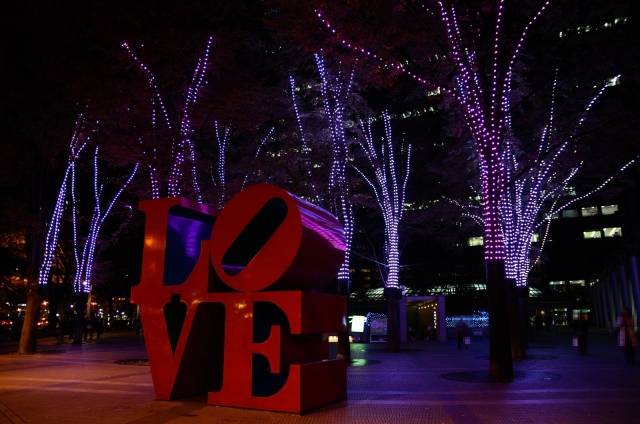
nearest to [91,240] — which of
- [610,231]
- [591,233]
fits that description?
[591,233]

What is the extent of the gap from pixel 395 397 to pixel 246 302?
3621 mm

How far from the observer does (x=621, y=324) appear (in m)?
17.0

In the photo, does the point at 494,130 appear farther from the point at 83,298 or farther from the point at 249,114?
the point at 83,298

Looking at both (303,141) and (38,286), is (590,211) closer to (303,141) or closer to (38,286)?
(303,141)

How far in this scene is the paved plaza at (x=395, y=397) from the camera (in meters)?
8.66

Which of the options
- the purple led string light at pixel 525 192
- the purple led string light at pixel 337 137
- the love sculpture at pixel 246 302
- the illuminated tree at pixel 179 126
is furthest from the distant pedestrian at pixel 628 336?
the illuminated tree at pixel 179 126

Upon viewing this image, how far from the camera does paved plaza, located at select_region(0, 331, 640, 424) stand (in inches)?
341

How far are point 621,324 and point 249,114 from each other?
1392cm

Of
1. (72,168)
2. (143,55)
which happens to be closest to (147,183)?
(72,168)

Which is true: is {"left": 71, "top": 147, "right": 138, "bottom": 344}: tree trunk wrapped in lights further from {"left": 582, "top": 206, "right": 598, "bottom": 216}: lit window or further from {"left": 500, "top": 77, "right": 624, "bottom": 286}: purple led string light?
{"left": 582, "top": 206, "right": 598, "bottom": 216}: lit window

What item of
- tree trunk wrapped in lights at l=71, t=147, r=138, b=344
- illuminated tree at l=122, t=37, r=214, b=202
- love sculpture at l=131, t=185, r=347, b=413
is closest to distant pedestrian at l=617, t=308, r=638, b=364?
love sculpture at l=131, t=185, r=347, b=413

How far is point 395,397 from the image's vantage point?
10.6 metres

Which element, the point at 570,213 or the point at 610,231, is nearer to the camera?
the point at 610,231

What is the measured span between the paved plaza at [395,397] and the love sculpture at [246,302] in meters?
0.45
